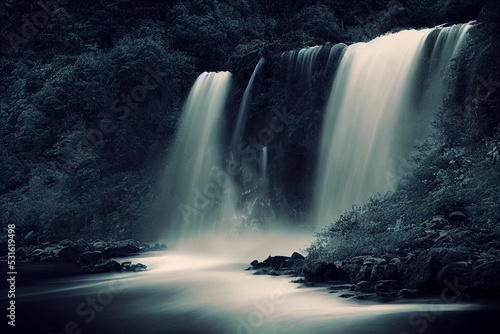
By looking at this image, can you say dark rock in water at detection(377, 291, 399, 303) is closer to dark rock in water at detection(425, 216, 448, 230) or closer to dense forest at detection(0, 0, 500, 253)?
dark rock in water at detection(425, 216, 448, 230)

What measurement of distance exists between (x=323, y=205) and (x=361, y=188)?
207 centimetres

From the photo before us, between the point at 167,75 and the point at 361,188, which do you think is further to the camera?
the point at 167,75

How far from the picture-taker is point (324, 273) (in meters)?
14.0

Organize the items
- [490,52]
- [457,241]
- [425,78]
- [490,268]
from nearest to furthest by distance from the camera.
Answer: [490,268], [457,241], [490,52], [425,78]

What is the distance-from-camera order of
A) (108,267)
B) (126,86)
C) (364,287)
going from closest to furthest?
(364,287), (108,267), (126,86)

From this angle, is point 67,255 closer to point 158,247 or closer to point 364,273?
point 158,247

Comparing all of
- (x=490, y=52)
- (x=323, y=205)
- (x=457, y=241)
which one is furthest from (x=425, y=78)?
(x=457, y=241)

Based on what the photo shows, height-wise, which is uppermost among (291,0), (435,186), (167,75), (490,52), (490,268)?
(291,0)

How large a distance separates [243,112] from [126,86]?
30.3ft

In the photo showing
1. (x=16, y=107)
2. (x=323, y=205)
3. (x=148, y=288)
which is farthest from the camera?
(x=16, y=107)

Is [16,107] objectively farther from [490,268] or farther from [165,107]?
[490,268]

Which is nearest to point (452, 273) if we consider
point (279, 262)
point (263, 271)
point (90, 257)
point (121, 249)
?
point (279, 262)

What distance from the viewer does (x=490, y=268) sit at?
1141cm

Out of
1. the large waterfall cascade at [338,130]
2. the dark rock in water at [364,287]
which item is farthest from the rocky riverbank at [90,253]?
the dark rock in water at [364,287]
